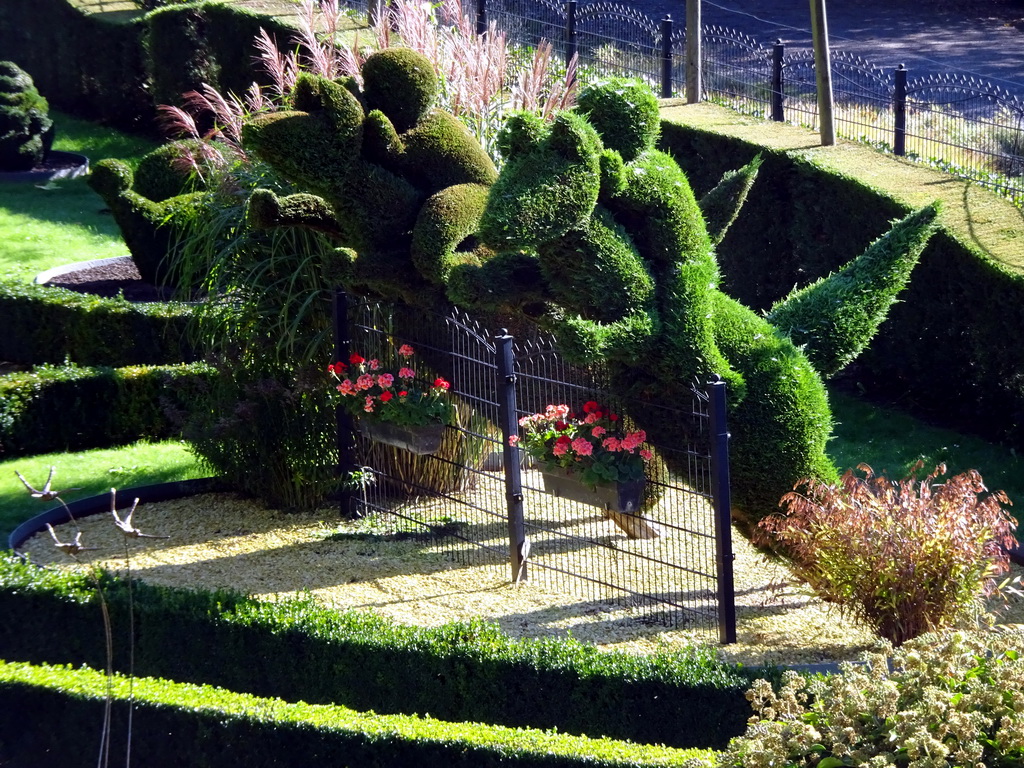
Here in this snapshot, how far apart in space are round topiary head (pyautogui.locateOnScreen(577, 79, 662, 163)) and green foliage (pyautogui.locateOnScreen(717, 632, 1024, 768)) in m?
3.33

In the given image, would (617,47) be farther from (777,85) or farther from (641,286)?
(641,286)

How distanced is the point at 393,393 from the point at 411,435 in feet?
0.93

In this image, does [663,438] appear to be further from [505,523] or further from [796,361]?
[505,523]

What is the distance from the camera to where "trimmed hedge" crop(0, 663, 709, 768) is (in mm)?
5090

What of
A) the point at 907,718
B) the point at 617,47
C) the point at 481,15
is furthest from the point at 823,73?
the point at 907,718

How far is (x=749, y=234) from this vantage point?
1136 centimetres

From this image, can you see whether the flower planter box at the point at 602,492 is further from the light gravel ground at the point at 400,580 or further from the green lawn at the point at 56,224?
the green lawn at the point at 56,224

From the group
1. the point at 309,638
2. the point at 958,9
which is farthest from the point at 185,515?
the point at 958,9

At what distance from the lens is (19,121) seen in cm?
1773

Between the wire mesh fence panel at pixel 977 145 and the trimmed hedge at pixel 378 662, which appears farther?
the wire mesh fence panel at pixel 977 145

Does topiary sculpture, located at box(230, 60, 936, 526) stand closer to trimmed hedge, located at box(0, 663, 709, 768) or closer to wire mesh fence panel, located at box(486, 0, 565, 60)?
trimmed hedge, located at box(0, 663, 709, 768)

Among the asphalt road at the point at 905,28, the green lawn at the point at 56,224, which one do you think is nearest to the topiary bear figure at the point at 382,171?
the green lawn at the point at 56,224

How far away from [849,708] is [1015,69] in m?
19.1

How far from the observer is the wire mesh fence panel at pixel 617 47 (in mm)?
14977
